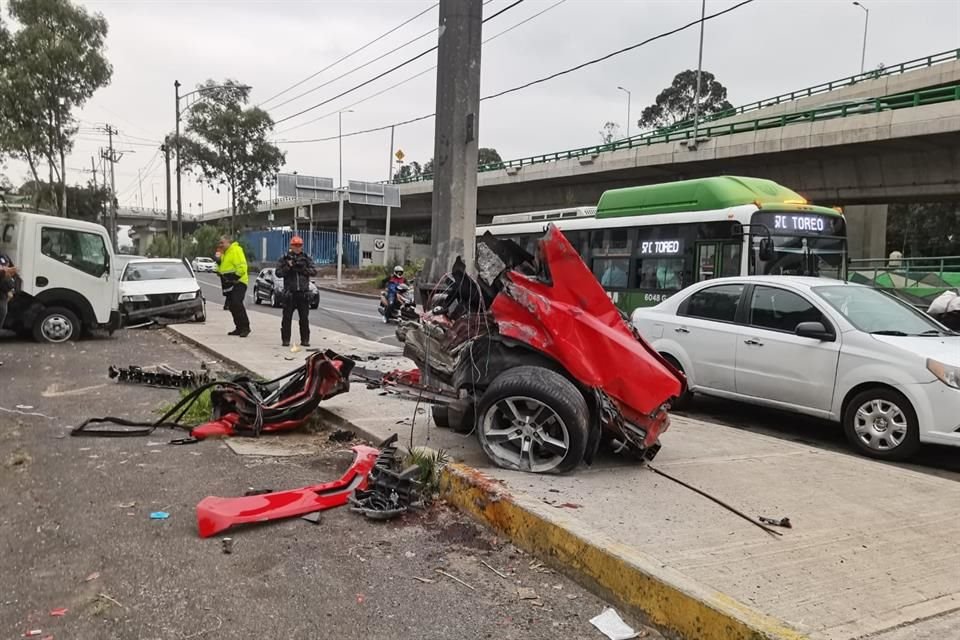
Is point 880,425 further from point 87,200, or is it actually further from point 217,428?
point 87,200

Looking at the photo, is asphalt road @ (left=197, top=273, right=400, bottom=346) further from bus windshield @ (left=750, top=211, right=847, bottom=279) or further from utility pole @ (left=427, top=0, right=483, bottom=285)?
bus windshield @ (left=750, top=211, right=847, bottom=279)

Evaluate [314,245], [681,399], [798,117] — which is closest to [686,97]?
[314,245]

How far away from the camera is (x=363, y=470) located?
4645mm

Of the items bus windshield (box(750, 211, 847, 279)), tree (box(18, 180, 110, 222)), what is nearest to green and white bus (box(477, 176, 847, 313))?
bus windshield (box(750, 211, 847, 279))

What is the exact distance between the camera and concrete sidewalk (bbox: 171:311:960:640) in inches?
111

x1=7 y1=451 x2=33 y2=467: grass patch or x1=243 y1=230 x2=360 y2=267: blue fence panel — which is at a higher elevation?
x1=243 y1=230 x2=360 y2=267: blue fence panel

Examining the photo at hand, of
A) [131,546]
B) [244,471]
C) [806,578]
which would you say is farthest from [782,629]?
[244,471]

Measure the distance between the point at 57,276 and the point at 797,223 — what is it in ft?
39.7

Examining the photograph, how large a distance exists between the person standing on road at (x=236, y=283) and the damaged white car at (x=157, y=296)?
9.56 ft

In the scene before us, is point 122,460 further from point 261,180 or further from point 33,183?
point 261,180

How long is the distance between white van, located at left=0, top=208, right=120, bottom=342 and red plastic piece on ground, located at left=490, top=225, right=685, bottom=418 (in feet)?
32.0

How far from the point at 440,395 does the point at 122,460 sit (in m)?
2.39

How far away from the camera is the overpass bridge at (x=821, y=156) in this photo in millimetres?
21453

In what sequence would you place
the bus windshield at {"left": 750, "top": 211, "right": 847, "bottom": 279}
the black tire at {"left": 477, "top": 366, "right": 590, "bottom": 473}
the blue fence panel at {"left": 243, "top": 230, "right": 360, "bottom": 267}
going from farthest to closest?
the blue fence panel at {"left": 243, "top": 230, "right": 360, "bottom": 267}, the bus windshield at {"left": 750, "top": 211, "right": 847, "bottom": 279}, the black tire at {"left": 477, "top": 366, "right": 590, "bottom": 473}
